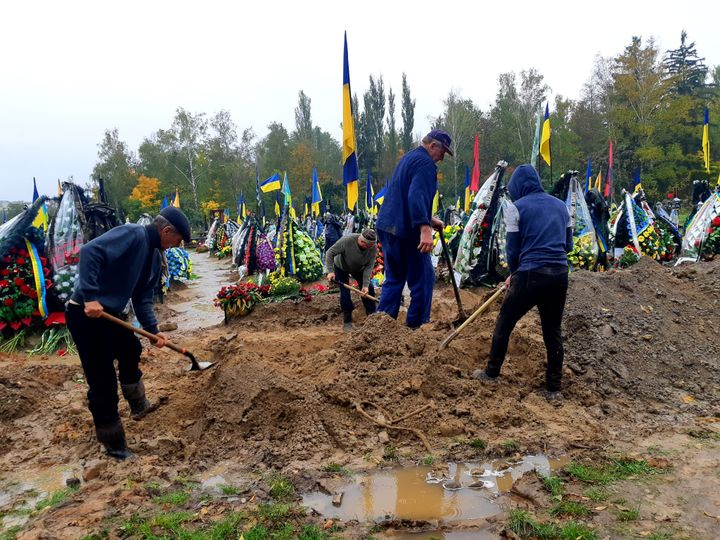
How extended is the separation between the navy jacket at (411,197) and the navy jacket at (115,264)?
6.76 ft

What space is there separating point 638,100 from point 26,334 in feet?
111

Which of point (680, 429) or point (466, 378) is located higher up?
point (466, 378)

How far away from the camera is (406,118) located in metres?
44.6

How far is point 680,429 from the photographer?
3.55m

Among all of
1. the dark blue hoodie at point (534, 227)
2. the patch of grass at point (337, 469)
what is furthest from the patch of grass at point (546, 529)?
the dark blue hoodie at point (534, 227)

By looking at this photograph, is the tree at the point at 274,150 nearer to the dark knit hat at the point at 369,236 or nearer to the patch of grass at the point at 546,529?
the dark knit hat at the point at 369,236

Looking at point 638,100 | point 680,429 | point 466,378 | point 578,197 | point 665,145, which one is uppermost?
point 638,100

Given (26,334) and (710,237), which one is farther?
(710,237)

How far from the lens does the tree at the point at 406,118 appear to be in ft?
144

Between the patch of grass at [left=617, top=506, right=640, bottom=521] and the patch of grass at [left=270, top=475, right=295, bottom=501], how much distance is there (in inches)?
66.2

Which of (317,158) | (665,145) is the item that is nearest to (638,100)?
(665,145)

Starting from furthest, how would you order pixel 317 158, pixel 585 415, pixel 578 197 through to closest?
pixel 317 158 < pixel 578 197 < pixel 585 415

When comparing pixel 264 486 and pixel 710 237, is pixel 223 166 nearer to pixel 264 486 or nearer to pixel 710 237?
pixel 710 237

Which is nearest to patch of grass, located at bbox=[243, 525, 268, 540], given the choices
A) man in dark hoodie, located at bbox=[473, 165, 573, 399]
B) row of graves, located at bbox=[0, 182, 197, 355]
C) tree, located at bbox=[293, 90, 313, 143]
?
man in dark hoodie, located at bbox=[473, 165, 573, 399]
